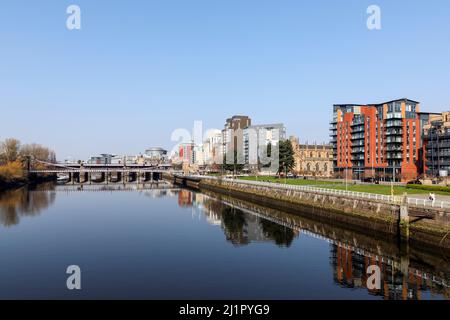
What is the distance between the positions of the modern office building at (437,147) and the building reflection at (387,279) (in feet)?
216

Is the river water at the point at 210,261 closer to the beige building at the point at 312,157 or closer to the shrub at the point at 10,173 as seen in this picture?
the shrub at the point at 10,173

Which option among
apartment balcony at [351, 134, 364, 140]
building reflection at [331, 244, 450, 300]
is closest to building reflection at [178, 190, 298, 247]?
building reflection at [331, 244, 450, 300]

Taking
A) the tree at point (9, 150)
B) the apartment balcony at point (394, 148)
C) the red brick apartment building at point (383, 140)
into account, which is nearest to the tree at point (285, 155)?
the red brick apartment building at point (383, 140)

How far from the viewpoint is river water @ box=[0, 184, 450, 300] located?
2850 cm

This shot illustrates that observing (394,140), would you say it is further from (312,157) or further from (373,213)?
(312,157)

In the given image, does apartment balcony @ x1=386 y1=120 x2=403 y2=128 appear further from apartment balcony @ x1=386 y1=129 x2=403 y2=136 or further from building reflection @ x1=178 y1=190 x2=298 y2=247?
building reflection @ x1=178 y1=190 x2=298 y2=247

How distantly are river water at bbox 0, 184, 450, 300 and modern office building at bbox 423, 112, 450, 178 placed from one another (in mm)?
54057

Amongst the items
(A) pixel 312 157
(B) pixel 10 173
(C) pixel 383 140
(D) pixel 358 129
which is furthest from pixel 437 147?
(B) pixel 10 173

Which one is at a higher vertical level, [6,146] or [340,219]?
[6,146]

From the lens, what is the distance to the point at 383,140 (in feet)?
380
